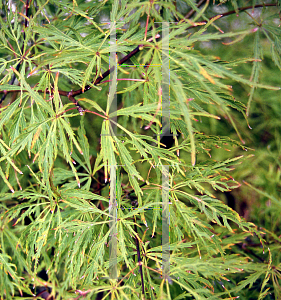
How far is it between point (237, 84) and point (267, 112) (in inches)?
7.3

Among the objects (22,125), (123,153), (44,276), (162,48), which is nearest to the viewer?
(162,48)

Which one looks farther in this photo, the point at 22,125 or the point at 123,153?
the point at 22,125

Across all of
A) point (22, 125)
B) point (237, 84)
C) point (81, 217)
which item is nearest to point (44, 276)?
point (81, 217)

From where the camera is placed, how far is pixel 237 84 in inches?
43.0

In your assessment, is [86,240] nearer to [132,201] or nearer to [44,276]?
[132,201]

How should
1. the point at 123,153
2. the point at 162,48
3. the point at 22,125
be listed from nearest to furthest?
the point at 162,48 → the point at 123,153 → the point at 22,125

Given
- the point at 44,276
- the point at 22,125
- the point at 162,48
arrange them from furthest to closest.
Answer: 1. the point at 44,276
2. the point at 22,125
3. the point at 162,48

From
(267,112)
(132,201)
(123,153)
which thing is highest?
(123,153)

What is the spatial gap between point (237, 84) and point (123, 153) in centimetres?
82

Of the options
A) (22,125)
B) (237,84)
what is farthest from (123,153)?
(237,84)

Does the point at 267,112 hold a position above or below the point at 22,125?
below

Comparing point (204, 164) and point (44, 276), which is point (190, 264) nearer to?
point (204, 164)

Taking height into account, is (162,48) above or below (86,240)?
above

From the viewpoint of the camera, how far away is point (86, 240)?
Result: 0.59m
